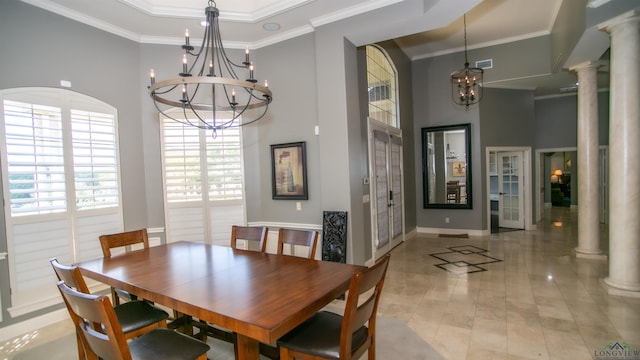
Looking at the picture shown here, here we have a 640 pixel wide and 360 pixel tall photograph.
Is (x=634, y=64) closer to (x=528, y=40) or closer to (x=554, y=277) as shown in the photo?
(x=554, y=277)

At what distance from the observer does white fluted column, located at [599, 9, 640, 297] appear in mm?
3605

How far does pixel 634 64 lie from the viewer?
141 inches

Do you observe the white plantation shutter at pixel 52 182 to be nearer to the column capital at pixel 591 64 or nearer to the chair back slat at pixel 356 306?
the chair back slat at pixel 356 306

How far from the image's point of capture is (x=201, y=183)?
14.9 feet

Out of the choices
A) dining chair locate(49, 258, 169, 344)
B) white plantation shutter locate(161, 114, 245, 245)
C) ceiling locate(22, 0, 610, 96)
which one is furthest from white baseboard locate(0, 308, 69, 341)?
ceiling locate(22, 0, 610, 96)

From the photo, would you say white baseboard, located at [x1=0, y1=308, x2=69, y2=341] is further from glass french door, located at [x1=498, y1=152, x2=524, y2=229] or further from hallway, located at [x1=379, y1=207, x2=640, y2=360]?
glass french door, located at [x1=498, y1=152, x2=524, y2=229]

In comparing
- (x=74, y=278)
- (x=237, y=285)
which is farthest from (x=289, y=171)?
(x=74, y=278)

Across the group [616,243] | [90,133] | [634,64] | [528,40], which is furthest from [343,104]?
[528,40]

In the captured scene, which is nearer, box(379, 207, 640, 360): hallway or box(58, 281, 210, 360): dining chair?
box(58, 281, 210, 360): dining chair

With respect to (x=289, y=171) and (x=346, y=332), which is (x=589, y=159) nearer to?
(x=289, y=171)

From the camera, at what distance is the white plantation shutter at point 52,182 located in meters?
3.13

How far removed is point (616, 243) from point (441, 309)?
236 centimetres

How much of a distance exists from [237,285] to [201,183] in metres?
2.87

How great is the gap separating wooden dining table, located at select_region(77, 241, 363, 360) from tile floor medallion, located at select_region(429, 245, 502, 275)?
10.5ft
